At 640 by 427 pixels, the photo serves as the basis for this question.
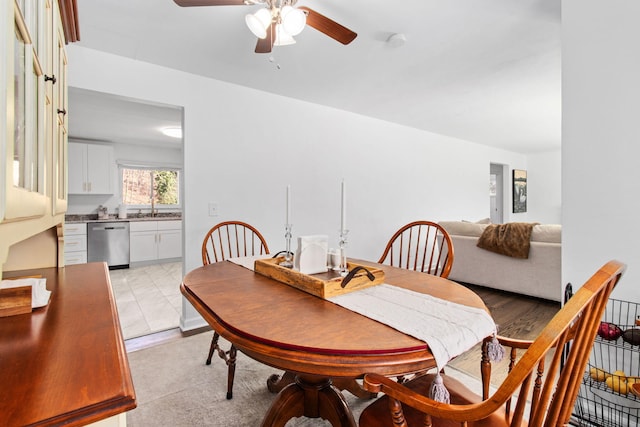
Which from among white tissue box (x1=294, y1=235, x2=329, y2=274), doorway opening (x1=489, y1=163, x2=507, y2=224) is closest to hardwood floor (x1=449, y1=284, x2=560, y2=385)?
white tissue box (x1=294, y1=235, x2=329, y2=274)

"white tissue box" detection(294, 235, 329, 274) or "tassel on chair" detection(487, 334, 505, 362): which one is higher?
"white tissue box" detection(294, 235, 329, 274)

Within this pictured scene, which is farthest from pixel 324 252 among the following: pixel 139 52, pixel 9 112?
pixel 139 52

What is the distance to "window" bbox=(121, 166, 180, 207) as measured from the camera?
19.3ft

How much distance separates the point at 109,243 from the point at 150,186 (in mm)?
1499

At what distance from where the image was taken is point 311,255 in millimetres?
1448

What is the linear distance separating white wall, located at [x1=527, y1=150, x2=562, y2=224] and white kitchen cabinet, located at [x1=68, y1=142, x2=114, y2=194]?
8.94 m

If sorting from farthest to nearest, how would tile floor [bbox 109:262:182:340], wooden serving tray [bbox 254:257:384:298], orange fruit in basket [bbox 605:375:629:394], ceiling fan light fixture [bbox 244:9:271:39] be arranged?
tile floor [bbox 109:262:182:340]
ceiling fan light fixture [bbox 244:9:271:39]
orange fruit in basket [bbox 605:375:629:394]
wooden serving tray [bbox 254:257:384:298]

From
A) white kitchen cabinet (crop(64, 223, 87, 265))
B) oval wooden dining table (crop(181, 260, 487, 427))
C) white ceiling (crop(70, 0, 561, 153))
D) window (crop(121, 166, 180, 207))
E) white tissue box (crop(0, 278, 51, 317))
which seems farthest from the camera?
window (crop(121, 166, 180, 207))

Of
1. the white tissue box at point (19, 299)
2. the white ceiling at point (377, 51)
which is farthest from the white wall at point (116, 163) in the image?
the white tissue box at point (19, 299)

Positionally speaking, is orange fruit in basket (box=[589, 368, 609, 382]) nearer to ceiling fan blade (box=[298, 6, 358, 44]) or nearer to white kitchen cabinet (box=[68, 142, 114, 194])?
ceiling fan blade (box=[298, 6, 358, 44])

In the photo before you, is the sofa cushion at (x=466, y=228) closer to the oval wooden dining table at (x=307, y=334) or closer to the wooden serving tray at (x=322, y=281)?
the oval wooden dining table at (x=307, y=334)

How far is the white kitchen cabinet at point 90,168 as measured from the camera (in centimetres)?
500

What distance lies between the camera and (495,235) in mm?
3658

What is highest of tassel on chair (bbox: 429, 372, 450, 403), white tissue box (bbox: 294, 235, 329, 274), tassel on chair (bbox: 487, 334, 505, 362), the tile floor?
white tissue box (bbox: 294, 235, 329, 274)
